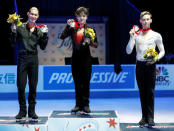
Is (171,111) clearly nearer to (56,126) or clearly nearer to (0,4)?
(56,126)

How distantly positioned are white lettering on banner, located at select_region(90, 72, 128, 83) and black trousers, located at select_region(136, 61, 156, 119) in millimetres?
3989

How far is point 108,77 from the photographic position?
335 inches

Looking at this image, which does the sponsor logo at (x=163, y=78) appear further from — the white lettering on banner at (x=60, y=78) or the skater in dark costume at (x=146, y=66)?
the skater in dark costume at (x=146, y=66)

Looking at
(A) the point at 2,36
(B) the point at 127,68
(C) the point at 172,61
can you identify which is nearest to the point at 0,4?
(A) the point at 2,36

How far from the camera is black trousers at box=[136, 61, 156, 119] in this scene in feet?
14.5

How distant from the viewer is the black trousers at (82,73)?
4359 mm

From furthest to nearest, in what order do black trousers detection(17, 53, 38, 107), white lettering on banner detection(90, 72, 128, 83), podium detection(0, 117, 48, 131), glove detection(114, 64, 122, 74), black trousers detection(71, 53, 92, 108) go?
1. white lettering on banner detection(90, 72, 128, 83)
2. glove detection(114, 64, 122, 74)
3. black trousers detection(71, 53, 92, 108)
4. black trousers detection(17, 53, 38, 107)
5. podium detection(0, 117, 48, 131)

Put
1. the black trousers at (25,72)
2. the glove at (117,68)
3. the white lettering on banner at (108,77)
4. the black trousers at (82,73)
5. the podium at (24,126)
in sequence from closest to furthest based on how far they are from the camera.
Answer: the podium at (24,126) → the black trousers at (25,72) → the black trousers at (82,73) → the glove at (117,68) → the white lettering on banner at (108,77)

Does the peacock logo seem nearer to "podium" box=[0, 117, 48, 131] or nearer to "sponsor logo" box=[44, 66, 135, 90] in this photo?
"sponsor logo" box=[44, 66, 135, 90]

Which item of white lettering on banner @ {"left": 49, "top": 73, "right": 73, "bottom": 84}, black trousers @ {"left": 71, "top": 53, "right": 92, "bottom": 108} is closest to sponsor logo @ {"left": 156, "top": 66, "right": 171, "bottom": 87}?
white lettering on banner @ {"left": 49, "top": 73, "right": 73, "bottom": 84}

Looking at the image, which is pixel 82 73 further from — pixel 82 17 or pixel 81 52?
pixel 82 17

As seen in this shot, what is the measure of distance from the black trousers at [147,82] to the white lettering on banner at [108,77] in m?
3.99

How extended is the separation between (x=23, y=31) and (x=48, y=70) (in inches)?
165

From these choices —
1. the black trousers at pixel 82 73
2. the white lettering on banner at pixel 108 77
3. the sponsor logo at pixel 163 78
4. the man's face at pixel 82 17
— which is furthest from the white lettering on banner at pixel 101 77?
the man's face at pixel 82 17
